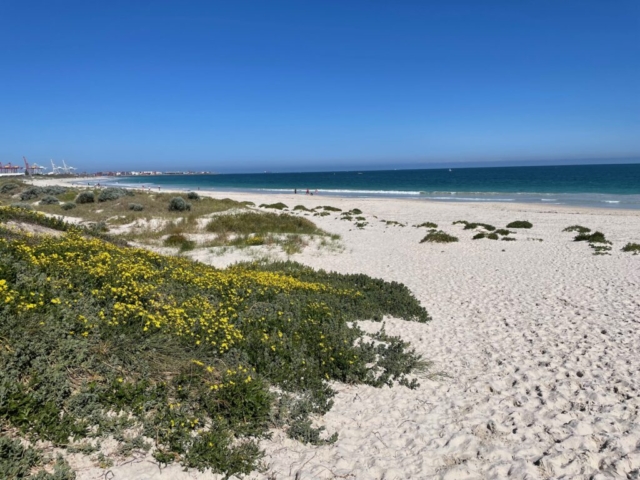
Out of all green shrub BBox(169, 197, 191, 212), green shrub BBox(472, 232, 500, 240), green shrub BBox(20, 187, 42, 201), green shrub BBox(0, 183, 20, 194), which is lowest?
green shrub BBox(472, 232, 500, 240)

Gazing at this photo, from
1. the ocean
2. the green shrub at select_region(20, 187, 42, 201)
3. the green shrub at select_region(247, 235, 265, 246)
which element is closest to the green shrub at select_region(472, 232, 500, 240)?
the green shrub at select_region(247, 235, 265, 246)

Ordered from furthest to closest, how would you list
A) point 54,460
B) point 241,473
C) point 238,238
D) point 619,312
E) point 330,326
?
1. point 238,238
2. point 619,312
3. point 330,326
4. point 241,473
5. point 54,460

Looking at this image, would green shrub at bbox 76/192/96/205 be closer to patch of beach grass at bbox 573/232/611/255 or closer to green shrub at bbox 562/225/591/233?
patch of beach grass at bbox 573/232/611/255

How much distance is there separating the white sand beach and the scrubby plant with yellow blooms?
30 cm

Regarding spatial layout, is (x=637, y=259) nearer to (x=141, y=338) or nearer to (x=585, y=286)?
(x=585, y=286)

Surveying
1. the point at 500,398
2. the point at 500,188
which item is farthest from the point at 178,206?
the point at 500,188

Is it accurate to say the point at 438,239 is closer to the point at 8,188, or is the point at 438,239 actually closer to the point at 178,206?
the point at 178,206

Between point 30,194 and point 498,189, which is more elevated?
point 30,194

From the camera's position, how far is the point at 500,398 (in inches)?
234

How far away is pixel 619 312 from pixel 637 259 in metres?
8.56

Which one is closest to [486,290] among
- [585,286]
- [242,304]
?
[585,286]

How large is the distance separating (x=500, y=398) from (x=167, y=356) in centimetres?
470

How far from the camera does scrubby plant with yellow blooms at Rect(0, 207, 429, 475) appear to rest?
13.4ft

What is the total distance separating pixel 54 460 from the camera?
3.62 m
